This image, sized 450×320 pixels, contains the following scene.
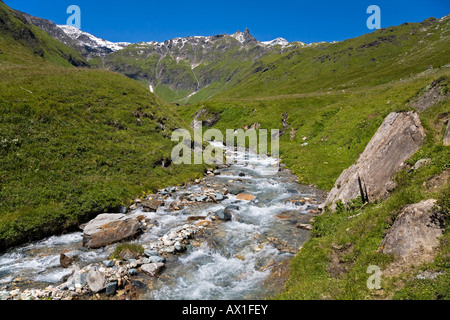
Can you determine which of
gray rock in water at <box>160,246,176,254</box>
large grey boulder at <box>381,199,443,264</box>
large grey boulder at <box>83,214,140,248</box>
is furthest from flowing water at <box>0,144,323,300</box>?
large grey boulder at <box>381,199,443,264</box>

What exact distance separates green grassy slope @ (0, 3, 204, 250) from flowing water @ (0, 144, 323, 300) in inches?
98.4

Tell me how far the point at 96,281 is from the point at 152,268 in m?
2.63

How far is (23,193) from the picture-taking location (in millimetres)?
17875

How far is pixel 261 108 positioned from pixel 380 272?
66.7 m

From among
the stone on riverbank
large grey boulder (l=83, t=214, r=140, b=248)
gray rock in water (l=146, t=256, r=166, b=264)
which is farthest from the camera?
the stone on riverbank

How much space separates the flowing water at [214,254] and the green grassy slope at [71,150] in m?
2.50

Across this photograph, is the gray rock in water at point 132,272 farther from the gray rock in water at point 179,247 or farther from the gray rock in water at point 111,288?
the gray rock in water at point 179,247

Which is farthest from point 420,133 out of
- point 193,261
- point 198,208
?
point 198,208

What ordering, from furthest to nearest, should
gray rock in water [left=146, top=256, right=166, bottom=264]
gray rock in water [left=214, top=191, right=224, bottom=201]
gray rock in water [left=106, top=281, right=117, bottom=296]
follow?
gray rock in water [left=214, top=191, right=224, bottom=201] < gray rock in water [left=146, top=256, right=166, bottom=264] < gray rock in water [left=106, top=281, right=117, bottom=296]

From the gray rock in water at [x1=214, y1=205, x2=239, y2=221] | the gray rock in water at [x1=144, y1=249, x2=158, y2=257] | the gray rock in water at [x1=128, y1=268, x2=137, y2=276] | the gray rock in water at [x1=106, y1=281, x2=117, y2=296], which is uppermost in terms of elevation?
the gray rock in water at [x1=214, y1=205, x2=239, y2=221]

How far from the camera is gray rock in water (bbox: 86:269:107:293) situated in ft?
34.4

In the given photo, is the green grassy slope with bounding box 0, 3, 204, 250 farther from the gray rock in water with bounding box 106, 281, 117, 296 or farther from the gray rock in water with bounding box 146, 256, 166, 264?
the gray rock in water with bounding box 106, 281, 117, 296

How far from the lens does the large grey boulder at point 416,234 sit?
8.41 meters
